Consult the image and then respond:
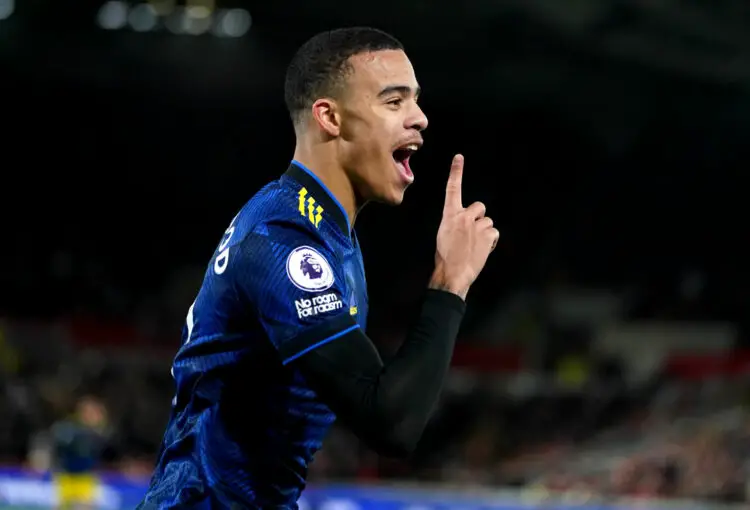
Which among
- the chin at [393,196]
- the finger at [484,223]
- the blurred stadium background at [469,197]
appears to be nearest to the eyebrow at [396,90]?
the chin at [393,196]

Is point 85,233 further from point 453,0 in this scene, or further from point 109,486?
point 109,486

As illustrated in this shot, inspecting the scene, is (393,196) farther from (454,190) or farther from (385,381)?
(385,381)

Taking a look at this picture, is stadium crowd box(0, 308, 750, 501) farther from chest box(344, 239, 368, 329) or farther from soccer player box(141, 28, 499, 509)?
soccer player box(141, 28, 499, 509)

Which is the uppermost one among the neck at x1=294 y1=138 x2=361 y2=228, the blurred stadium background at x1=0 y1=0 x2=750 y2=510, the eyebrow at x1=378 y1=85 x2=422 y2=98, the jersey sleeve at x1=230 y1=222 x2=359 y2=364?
the blurred stadium background at x1=0 y1=0 x2=750 y2=510

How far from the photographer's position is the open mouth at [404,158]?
2883mm

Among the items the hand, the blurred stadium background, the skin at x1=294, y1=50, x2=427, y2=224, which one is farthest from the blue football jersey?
A: the blurred stadium background

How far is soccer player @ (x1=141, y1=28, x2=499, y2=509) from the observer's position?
252cm

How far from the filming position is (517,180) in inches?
872

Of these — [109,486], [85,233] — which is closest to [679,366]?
[109,486]

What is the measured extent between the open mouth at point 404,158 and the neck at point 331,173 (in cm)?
13

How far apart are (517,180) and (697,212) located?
3209 millimetres

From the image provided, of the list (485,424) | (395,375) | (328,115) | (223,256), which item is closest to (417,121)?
(328,115)

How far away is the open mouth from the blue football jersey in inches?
7.6

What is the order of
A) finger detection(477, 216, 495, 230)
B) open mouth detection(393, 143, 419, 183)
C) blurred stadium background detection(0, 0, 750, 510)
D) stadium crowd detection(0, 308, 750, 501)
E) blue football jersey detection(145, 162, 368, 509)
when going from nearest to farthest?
blue football jersey detection(145, 162, 368, 509), finger detection(477, 216, 495, 230), open mouth detection(393, 143, 419, 183), stadium crowd detection(0, 308, 750, 501), blurred stadium background detection(0, 0, 750, 510)
